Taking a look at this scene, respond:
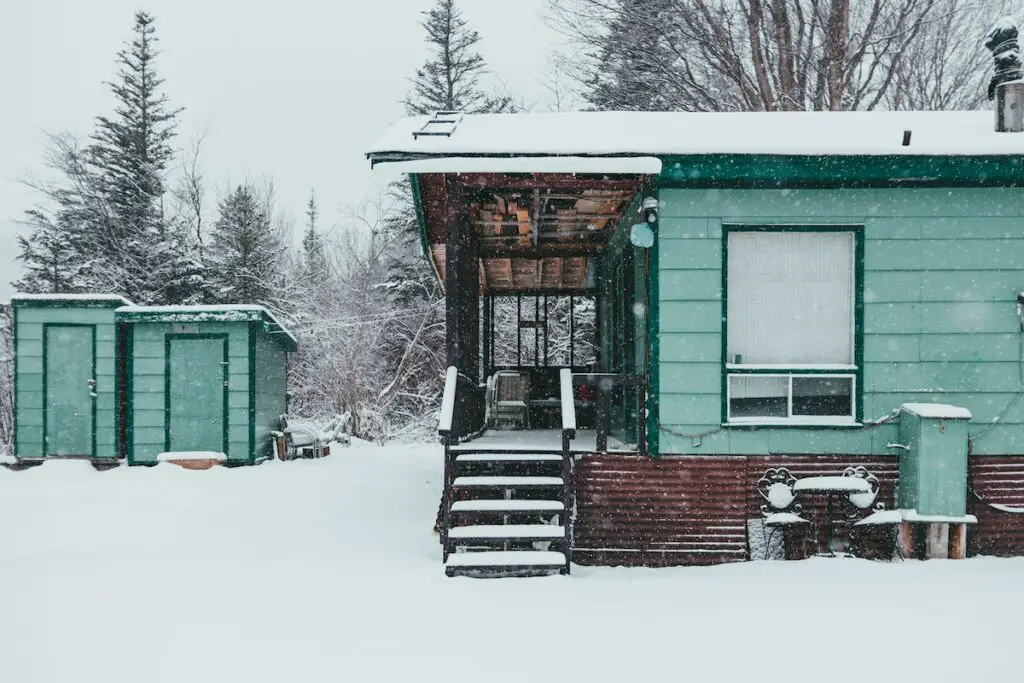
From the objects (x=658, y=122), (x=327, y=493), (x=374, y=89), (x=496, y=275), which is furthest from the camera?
(x=374, y=89)

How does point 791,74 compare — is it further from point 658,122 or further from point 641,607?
point 641,607

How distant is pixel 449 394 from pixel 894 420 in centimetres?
389

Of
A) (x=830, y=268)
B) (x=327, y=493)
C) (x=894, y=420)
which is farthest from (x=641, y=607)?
(x=327, y=493)

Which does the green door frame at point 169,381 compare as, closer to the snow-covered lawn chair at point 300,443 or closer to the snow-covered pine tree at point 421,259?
the snow-covered lawn chair at point 300,443

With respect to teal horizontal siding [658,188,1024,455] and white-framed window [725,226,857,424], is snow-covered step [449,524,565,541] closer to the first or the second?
teal horizontal siding [658,188,1024,455]

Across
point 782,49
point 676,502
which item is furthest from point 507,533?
point 782,49

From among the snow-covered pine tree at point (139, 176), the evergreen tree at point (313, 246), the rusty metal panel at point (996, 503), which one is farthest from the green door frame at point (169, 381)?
the evergreen tree at point (313, 246)

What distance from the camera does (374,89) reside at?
102 metres

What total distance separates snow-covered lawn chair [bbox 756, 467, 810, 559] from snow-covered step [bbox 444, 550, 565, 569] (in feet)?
6.26

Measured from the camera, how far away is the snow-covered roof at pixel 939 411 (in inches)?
244

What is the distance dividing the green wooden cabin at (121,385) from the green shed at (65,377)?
0.02 metres

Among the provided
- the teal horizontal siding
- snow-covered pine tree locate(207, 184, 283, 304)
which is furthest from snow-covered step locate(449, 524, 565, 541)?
snow-covered pine tree locate(207, 184, 283, 304)

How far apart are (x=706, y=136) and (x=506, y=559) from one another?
4.06 meters

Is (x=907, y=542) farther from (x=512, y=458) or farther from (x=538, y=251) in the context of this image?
(x=538, y=251)
